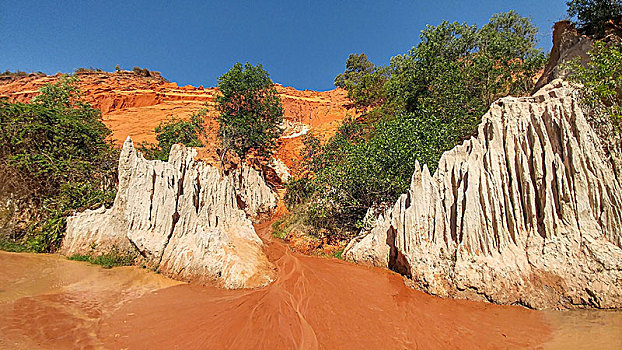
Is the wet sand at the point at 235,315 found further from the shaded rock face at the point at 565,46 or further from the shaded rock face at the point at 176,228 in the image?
the shaded rock face at the point at 565,46

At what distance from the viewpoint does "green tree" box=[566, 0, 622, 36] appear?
447 inches

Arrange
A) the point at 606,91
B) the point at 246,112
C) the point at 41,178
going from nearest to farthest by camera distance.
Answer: the point at 606,91
the point at 41,178
the point at 246,112

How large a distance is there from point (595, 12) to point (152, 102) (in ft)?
152

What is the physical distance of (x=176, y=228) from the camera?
809 centimetres

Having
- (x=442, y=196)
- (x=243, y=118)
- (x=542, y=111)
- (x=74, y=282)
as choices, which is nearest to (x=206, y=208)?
(x=74, y=282)

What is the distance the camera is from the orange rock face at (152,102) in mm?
31234

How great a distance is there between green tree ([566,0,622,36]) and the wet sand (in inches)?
563

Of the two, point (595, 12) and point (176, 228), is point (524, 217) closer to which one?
point (176, 228)

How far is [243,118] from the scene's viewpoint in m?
20.6

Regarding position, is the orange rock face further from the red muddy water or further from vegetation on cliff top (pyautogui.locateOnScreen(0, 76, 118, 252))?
the red muddy water

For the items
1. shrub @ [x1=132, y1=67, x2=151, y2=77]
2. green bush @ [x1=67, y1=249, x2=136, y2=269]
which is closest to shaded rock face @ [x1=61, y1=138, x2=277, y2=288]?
green bush @ [x1=67, y1=249, x2=136, y2=269]

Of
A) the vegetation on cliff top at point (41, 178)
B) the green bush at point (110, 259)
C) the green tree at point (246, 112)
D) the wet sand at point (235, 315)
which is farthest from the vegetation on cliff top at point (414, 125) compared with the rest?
the vegetation on cliff top at point (41, 178)

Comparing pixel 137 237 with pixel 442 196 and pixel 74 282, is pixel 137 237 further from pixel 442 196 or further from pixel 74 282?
pixel 442 196

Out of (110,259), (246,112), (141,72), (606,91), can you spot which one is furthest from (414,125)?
(141,72)
